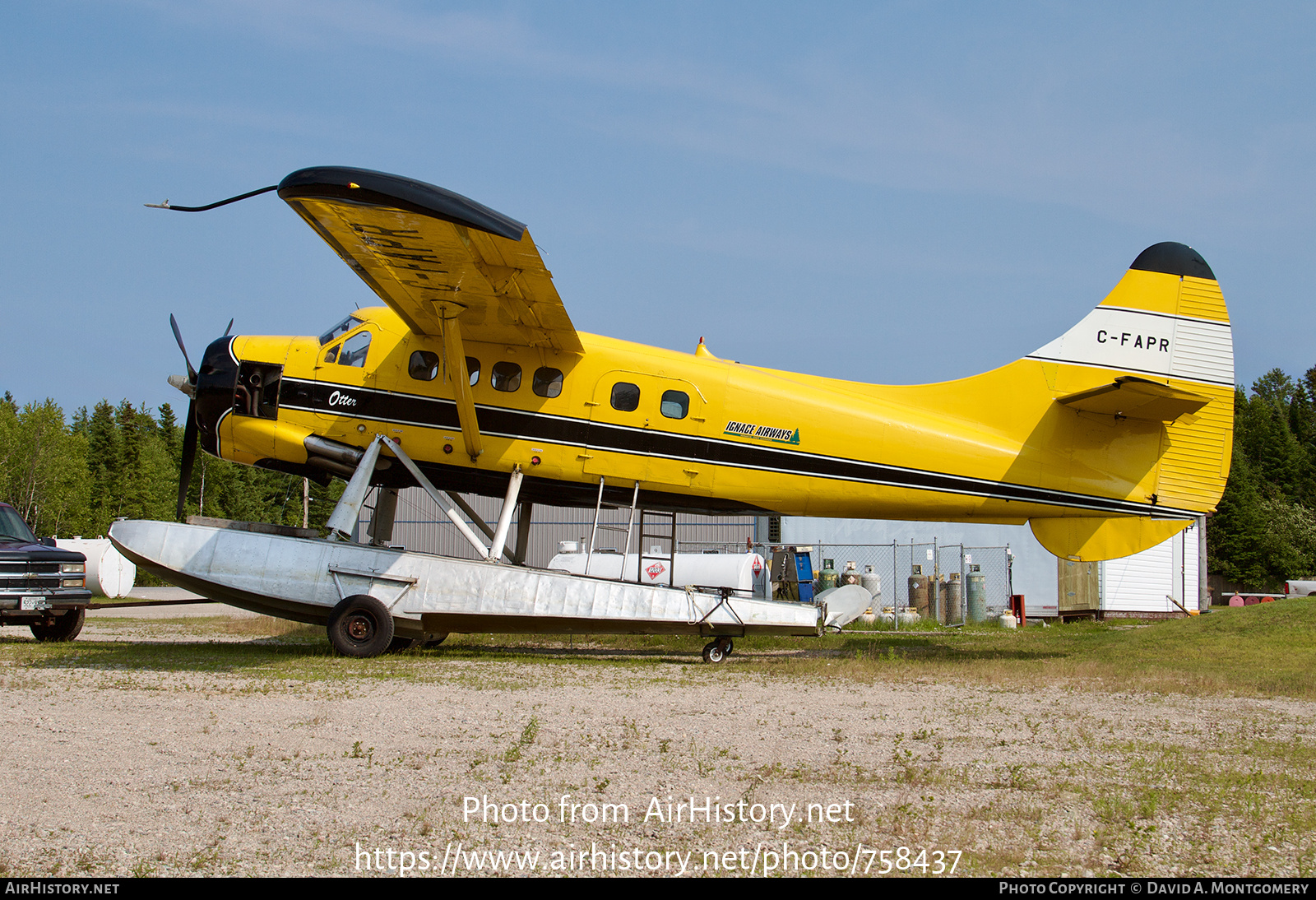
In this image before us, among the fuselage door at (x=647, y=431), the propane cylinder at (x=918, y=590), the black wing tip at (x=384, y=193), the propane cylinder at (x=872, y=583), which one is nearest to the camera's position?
the black wing tip at (x=384, y=193)

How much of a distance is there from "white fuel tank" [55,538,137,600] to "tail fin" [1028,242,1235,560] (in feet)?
A: 84.0

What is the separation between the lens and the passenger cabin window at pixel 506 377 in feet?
41.2

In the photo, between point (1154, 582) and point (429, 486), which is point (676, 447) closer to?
point (429, 486)

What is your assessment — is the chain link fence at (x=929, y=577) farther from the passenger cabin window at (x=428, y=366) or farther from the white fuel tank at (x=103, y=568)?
the white fuel tank at (x=103, y=568)

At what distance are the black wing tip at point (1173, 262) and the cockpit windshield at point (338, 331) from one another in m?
11.0

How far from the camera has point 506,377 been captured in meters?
12.6

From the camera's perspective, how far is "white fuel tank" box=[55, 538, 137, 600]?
1052 inches

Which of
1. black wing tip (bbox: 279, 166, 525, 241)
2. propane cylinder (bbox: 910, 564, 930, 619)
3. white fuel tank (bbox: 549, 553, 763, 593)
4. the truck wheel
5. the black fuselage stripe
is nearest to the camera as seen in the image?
black wing tip (bbox: 279, 166, 525, 241)

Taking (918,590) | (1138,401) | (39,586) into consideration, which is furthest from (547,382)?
(918,590)

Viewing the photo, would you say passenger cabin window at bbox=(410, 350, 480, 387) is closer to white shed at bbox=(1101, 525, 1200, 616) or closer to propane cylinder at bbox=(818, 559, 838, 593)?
propane cylinder at bbox=(818, 559, 838, 593)

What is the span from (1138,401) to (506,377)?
836 cm

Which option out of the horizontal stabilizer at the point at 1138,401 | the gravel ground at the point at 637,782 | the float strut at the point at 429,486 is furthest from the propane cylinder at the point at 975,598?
the float strut at the point at 429,486

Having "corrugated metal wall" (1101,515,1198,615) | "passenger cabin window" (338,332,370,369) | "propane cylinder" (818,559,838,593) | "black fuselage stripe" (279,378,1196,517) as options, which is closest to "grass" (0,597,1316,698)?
"black fuselage stripe" (279,378,1196,517)

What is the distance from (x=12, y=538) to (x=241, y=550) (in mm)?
4750
